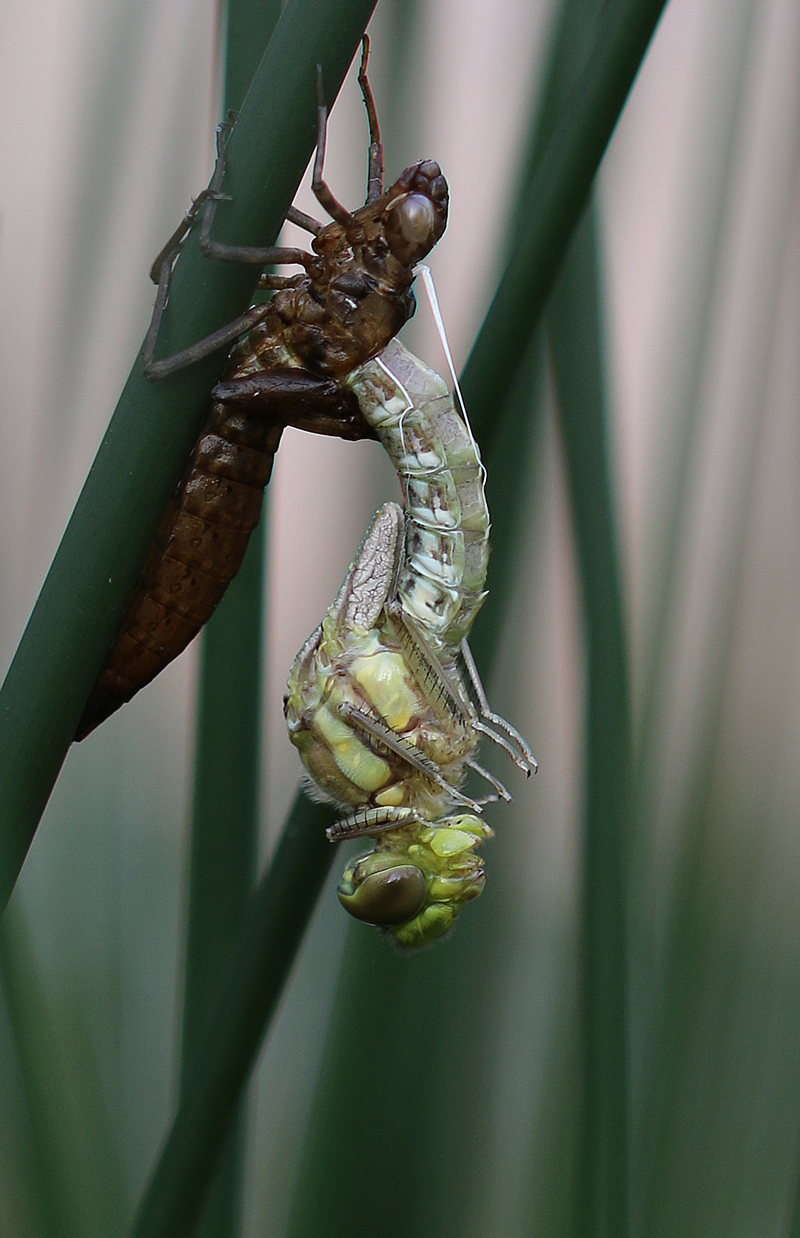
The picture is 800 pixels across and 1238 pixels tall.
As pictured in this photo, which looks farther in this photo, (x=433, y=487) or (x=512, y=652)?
(x=512, y=652)

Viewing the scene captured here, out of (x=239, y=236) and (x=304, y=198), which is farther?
(x=304, y=198)

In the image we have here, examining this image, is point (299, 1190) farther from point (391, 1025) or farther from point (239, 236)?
point (239, 236)

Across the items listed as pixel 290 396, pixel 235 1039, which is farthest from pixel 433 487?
pixel 235 1039

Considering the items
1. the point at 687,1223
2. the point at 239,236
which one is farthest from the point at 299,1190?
the point at 239,236

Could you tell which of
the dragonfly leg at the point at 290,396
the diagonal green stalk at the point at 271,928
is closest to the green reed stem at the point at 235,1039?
the diagonal green stalk at the point at 271,928

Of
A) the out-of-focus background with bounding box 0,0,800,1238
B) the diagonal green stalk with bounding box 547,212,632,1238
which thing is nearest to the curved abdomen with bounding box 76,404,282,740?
the out-of-focus background with bounding box 0,0,800,1238

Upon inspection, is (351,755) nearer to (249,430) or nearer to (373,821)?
(373,821)
